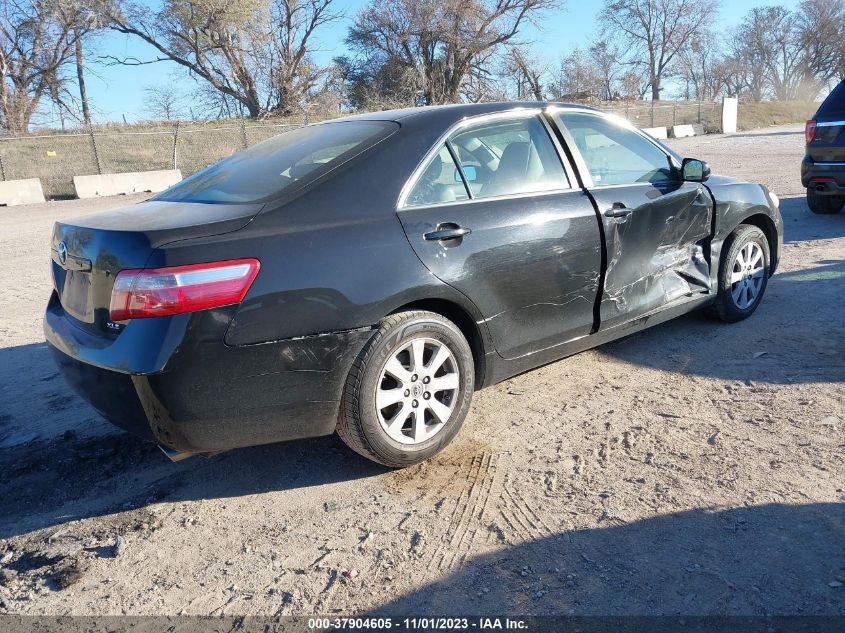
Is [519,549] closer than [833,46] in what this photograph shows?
Yes

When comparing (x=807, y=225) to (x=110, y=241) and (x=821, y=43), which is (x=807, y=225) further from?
(x=821, y=43)

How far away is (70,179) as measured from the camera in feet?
77.9

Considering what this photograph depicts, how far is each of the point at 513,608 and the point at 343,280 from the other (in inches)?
56.8

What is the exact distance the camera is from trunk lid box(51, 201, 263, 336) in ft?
9.12

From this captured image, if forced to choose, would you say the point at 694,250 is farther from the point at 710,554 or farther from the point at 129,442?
the point at 129,442

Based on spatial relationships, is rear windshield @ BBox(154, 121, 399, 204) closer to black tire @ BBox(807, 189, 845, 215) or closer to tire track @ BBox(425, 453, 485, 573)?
tire track @ BBox(425, 453, 485, 573)

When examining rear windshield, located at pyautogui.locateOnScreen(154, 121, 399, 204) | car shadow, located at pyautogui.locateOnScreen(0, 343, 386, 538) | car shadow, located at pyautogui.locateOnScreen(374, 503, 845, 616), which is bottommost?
car shadow, located at pyautogui.locateOnScreen(374, 503, 845, 616)

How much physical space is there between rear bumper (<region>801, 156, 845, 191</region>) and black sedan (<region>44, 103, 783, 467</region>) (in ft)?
17.2

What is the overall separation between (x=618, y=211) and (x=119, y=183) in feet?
68.0

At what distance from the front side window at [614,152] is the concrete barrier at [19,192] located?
19077 millimetres

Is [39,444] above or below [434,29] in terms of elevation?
below

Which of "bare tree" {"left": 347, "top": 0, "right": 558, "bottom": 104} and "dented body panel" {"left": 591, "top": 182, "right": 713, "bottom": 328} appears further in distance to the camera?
"bare tree" {"left": 347, "top": 0, "right": 558, "bottom": 104}

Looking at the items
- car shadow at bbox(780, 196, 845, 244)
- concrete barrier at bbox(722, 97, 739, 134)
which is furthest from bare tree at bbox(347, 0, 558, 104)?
car shadow at bbox(780, 196, 845, 244)

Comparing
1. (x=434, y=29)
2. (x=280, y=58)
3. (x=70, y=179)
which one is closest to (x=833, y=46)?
(x=434, y=29)
